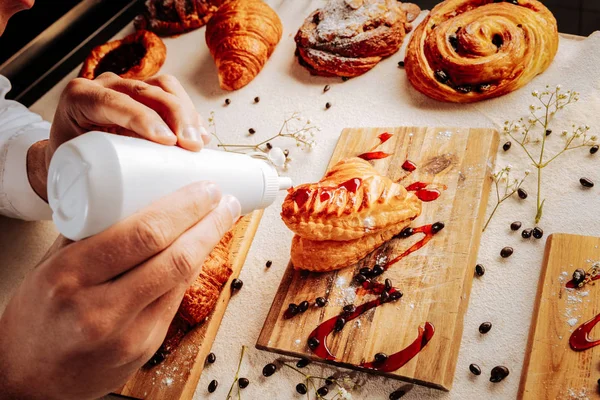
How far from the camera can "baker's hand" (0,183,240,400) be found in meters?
1.04

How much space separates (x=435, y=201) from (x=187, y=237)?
107 centimetres

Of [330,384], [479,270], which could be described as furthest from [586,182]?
[330,384]

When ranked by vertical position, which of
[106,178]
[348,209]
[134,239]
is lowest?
[348,209]

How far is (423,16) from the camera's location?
8.96 feet

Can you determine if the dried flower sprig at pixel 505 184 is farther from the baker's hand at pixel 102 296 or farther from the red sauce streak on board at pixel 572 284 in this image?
the baker's hand at pixel 102 296

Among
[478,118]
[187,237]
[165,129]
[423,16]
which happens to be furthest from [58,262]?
[423,16]

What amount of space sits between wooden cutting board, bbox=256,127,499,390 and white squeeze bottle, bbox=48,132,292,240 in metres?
0.77

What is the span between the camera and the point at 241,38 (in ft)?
8.77

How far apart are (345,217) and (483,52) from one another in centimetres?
106

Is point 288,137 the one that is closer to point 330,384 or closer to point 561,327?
point 330,384

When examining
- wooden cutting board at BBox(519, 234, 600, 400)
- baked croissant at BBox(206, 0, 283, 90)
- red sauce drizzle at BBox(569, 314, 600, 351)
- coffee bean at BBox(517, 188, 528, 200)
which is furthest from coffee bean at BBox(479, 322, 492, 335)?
baked croissant at BBox(206, 0, 283, 90)

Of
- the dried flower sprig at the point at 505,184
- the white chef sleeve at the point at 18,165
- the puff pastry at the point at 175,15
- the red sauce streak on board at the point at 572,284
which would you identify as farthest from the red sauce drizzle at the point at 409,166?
the puff pastry at the point at 175,15

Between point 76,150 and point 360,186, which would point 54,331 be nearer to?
point 76,150

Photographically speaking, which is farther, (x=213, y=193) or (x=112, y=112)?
(x=112, y=112)
